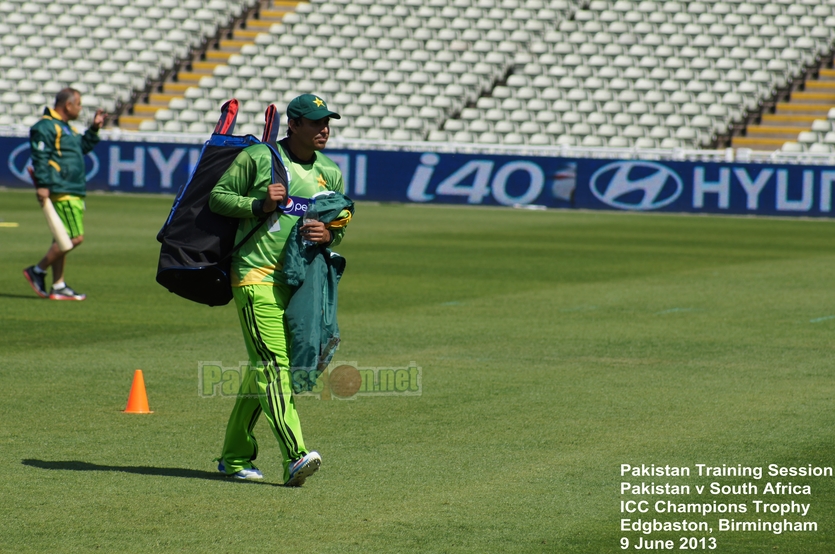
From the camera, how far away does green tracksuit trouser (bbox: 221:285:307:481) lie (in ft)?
21.0

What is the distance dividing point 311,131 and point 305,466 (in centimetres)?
156

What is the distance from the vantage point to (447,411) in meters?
8.45

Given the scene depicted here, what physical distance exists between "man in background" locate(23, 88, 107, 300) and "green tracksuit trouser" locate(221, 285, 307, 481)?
7.81 m

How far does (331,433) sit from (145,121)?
3040 cm

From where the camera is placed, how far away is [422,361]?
1048 cm

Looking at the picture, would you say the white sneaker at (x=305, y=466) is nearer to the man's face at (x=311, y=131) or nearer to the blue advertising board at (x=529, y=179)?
the man's face at (x=311, y=131)

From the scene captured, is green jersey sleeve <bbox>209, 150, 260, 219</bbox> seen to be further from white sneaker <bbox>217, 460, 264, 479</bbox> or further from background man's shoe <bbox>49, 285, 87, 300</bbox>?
background man's shoe <bbox>49, 285, 87, 300</bbox>

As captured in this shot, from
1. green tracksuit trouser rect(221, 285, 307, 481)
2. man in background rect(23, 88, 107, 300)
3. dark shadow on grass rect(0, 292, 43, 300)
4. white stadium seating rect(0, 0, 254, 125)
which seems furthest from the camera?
white stadium seating rect(0, 0, 254, 125)

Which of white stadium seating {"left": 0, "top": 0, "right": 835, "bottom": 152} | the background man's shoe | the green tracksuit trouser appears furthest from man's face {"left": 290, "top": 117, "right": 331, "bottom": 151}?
white stadium seating {"left": 0, "top": 0, "right": 835, "bottom": 152}

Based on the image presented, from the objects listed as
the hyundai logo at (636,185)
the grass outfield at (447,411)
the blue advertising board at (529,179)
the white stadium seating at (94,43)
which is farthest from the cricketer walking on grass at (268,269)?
the white stadium seating at (94,43)

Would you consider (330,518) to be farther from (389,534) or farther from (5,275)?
(5,275)

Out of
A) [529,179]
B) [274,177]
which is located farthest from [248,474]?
[529,179]

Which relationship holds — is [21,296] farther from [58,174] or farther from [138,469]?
[138,469]

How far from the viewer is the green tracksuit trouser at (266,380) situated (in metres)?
6.39
